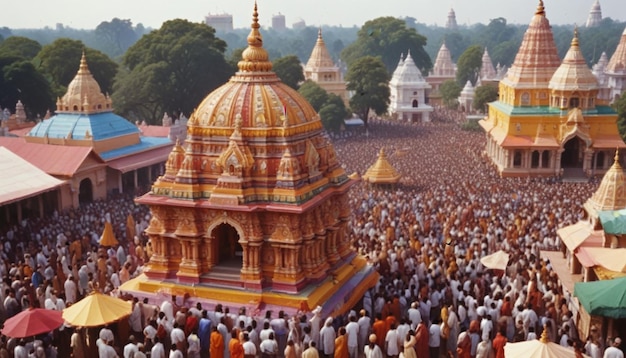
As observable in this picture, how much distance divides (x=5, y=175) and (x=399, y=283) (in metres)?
12.7

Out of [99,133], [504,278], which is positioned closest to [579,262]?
[504,278]

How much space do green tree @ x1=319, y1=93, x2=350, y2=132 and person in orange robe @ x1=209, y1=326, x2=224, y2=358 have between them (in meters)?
30.2

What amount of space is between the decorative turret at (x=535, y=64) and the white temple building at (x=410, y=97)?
18496 millimetres

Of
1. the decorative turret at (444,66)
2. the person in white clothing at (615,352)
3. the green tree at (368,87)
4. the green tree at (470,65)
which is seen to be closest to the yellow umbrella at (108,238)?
the person in white clothing at (615,352)

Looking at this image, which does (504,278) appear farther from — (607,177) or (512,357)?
(512,357)

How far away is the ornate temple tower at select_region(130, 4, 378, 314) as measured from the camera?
1250 cm

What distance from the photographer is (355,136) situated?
4197 cm

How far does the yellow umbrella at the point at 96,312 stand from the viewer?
1050 cm

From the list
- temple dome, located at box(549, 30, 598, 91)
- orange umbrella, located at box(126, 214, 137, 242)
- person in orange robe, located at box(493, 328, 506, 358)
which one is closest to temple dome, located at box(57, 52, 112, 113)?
orange umbrella, located at box(126, 214, 137, 242)

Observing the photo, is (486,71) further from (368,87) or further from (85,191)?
(85,191)

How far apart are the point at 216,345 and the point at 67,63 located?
1393 inches

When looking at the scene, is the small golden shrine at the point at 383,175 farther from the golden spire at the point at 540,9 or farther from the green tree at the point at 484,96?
the green tree at the point at 484,96

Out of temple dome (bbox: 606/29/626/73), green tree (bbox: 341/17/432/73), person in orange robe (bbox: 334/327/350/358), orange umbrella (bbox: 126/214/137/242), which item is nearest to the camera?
person in orange robe (bbox: 334/327/350/358)

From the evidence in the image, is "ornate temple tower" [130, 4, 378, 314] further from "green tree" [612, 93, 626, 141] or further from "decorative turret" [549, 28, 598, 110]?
"green tree" [612, 93, 626, 141]
